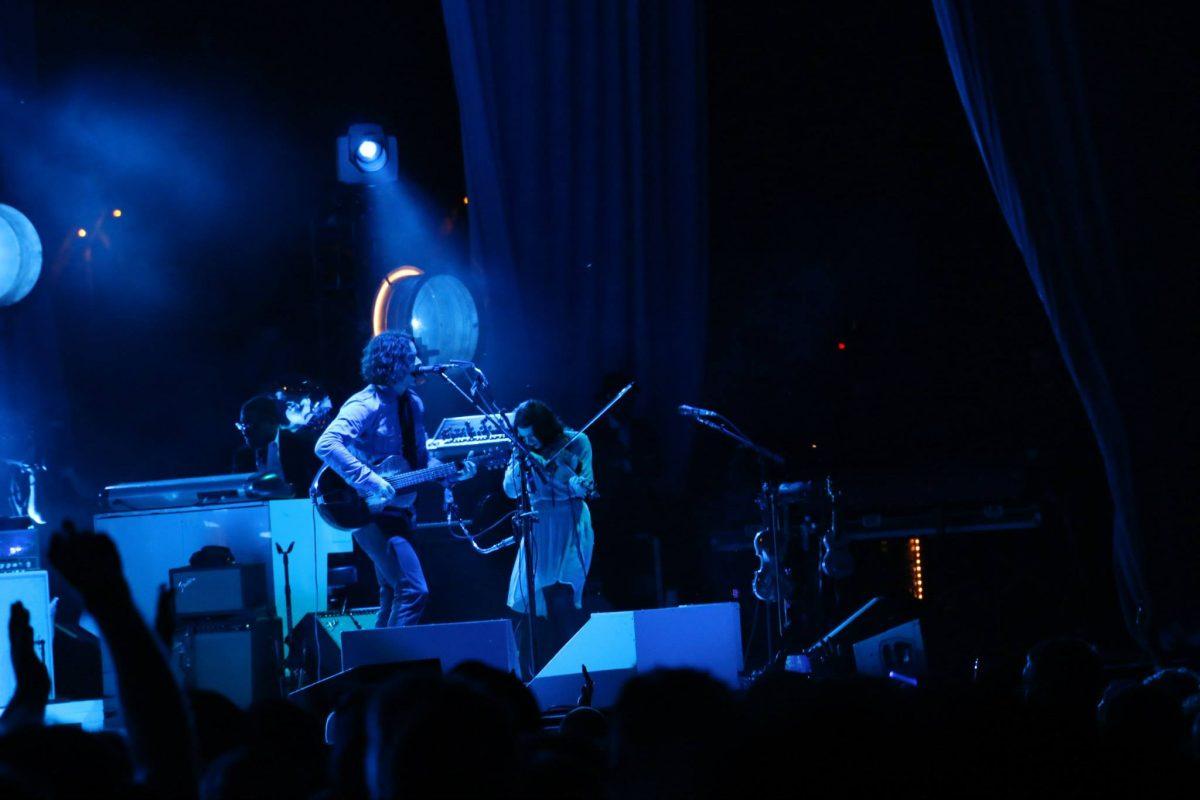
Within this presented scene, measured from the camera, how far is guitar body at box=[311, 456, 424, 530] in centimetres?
703

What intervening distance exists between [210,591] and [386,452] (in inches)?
53.0

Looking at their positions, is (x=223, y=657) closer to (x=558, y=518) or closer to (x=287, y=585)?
(x=287, y=585)

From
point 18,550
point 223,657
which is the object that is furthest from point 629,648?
point 18,550

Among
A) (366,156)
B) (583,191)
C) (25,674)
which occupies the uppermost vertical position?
(366,156)

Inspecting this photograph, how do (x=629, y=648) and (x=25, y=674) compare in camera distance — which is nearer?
(x=25, y=674)

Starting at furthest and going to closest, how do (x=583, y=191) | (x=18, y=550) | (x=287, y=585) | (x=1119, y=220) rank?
(x=583, y=191) → (x=287, y=585) → (x=18, y=550) → (x=1119, y=220)

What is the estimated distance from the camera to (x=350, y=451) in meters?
7.07

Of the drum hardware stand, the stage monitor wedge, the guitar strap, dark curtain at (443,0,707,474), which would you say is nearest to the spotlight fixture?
dark curtain at (443,0,707,474)

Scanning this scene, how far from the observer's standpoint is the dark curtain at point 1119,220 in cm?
721

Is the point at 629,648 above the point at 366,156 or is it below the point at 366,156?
below

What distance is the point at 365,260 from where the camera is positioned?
9344 mm

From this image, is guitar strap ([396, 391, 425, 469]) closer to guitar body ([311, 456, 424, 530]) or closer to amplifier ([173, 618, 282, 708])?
guitar body ([311, 456, 424, 530])

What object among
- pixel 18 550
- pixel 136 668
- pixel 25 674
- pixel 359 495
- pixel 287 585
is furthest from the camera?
pixel 287 585

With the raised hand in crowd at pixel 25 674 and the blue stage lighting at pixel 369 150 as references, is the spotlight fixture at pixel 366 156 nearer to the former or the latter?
the blue stage lighting at pixel 369 150
